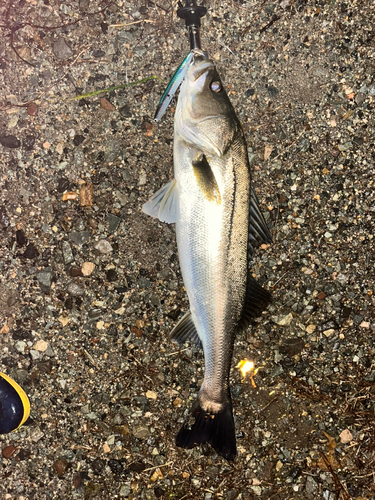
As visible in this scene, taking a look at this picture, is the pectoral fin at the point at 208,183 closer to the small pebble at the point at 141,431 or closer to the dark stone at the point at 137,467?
the small pebble at the point at 141,431

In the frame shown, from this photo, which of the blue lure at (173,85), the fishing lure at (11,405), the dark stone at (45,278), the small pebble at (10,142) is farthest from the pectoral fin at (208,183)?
the fishing lure at (11,405)

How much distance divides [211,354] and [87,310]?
3.59 feet

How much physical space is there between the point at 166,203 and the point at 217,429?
1.76 meters

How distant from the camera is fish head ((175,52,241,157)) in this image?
99.0 inches

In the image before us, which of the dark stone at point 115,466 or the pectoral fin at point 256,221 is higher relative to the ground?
the pectoral fin at point 256,221

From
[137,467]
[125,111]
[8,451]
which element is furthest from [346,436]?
[125,111]

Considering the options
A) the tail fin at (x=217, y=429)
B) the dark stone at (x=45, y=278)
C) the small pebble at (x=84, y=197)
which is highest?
the small pebble at (x=84, y=197)

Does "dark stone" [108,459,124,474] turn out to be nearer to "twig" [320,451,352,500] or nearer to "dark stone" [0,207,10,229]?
"twig" [320,451,352,500]

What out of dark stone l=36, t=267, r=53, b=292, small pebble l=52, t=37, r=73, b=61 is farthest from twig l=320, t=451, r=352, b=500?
small pebble l=52, t=37, r=73, b=61

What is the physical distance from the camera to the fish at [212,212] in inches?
98.3

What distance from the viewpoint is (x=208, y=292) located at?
2559 mm

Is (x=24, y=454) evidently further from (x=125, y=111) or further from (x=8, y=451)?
(x=125, y=111)

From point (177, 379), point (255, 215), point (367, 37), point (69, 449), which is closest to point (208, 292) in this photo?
point (255, 215)

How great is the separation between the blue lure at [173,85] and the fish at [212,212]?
0.06m
